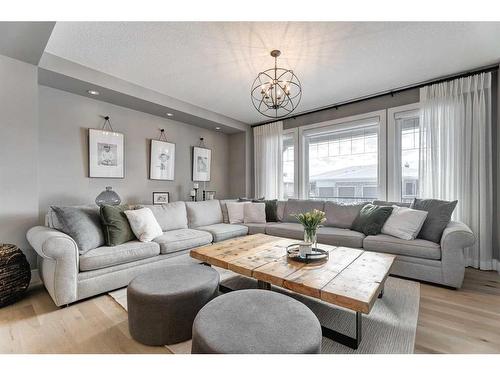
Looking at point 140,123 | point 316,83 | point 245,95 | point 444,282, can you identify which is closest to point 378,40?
point 316,83

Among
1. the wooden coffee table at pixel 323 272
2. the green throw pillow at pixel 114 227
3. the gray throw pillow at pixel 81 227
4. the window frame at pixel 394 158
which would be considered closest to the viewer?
the wooden coffee table at pixel 323 272

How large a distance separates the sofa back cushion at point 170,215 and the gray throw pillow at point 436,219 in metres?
3.09

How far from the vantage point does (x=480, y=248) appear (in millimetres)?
2889

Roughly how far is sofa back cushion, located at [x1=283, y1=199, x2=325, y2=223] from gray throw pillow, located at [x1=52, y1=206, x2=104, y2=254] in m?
2.66

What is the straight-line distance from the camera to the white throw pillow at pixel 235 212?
4.04m

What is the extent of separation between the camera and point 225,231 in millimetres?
3396

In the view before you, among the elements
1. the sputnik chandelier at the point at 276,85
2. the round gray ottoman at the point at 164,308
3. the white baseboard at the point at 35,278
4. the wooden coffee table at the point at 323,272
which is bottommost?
the white baseboard at the point at 35,278

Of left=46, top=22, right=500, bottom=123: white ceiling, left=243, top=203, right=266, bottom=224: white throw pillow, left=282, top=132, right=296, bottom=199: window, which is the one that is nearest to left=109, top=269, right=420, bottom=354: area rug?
left=243, top=203, right=266, bottom=224: white throw pillow

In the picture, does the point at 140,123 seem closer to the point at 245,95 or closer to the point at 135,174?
the point at 135,174

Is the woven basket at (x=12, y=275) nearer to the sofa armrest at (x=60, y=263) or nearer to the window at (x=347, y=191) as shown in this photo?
the sofa armrest at (x=60, y=263)

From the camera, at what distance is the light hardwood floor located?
1494mm

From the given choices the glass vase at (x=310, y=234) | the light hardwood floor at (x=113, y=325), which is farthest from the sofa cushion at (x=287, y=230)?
the light hardwood floor at (x=113, y=325)

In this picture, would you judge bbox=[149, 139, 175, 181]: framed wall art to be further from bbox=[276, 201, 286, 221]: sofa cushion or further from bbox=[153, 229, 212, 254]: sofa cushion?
bbox=[276, 201, 286, 221]: sofa cushion

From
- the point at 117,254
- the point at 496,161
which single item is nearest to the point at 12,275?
the point at 117,254
